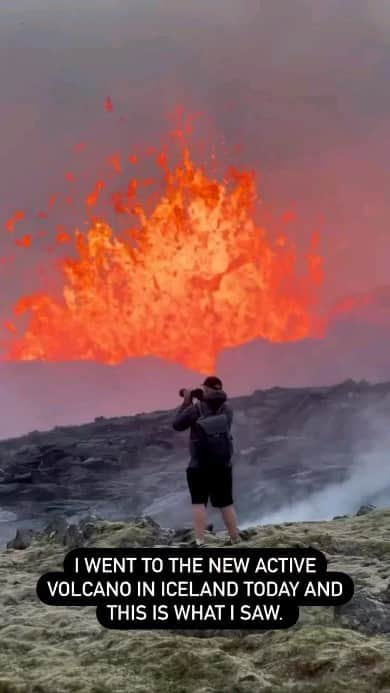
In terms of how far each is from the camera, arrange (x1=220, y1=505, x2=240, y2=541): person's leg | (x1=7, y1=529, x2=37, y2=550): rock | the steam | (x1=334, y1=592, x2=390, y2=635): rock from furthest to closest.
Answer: the steam
(x1=7, y1=529, x2=37, y2=550): rock
(x1=220, y1=505, x2=240, y2=541): person's leg
(x1=334, y1=592, x2=390, y2=635): rock

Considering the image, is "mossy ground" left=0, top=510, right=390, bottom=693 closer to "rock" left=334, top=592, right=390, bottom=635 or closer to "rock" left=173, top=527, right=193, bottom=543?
"rock" left=334, top=592, right=390, bottom=635

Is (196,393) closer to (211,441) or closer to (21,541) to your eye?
(211,441)

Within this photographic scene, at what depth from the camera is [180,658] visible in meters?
7.41

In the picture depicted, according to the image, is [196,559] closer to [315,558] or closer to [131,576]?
[131,576]

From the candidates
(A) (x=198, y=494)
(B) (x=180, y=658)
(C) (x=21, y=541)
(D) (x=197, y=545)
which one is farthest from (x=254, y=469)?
(B) (x=180, y=658)

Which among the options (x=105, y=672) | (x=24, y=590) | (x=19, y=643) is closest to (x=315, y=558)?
(x=105, y=672)

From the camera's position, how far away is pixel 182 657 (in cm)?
742

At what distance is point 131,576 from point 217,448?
135 inches

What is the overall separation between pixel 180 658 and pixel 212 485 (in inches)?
170

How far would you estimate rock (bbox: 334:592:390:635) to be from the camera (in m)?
8.05

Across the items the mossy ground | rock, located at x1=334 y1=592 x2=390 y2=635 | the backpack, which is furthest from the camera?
the backpack

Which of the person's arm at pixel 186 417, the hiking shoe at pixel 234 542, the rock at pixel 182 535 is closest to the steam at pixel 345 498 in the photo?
the rock at pixel 182 535

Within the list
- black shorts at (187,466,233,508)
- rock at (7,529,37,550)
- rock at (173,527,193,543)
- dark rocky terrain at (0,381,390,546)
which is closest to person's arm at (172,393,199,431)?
black shorts at (187,466,233,508)

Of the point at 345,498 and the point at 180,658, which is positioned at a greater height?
the point at 345,498
